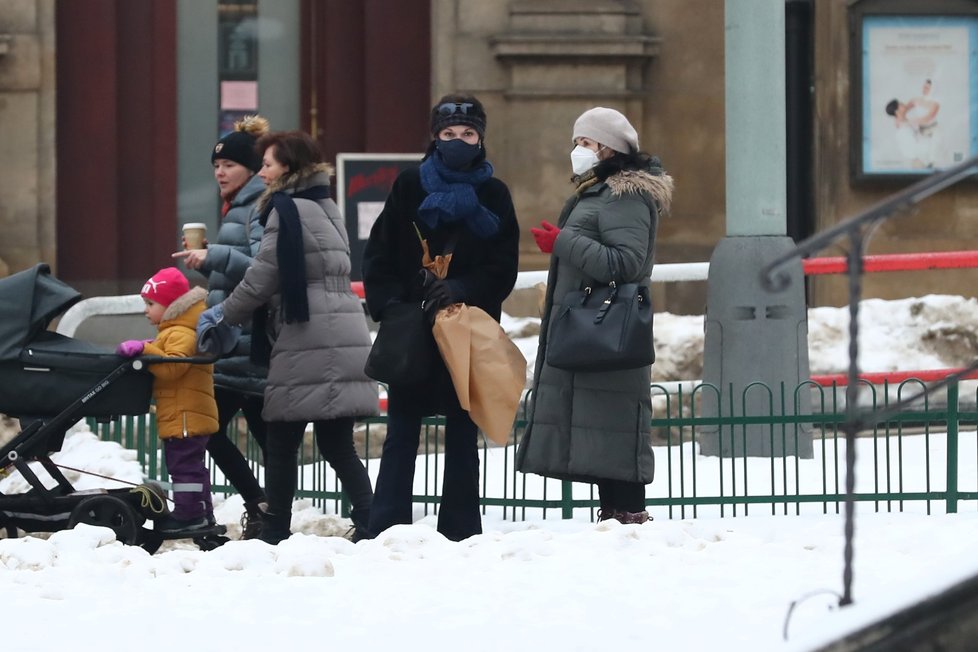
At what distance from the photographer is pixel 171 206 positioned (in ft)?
48.6

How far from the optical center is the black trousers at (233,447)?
845 cm

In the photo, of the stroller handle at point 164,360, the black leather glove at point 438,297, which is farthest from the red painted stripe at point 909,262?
the stroller handle at point 164,360

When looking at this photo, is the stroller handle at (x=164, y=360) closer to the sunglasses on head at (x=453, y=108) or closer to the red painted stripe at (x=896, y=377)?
the sunglasses on head at (x=453, y=108)

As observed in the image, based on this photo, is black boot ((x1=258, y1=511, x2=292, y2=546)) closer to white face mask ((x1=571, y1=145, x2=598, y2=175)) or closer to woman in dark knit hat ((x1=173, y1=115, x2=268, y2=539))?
woman in dark knit hat ((x1=173, y1=115, x2=268, y2=539))

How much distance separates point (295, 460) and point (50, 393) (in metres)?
1.04

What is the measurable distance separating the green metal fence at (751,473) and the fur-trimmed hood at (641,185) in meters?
1.25

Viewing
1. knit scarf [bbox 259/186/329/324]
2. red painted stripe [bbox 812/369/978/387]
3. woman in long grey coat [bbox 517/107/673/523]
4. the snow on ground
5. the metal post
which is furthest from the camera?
red painted stripe [bbox 812/369/978/387]

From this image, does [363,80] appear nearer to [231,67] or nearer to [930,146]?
[231,67]

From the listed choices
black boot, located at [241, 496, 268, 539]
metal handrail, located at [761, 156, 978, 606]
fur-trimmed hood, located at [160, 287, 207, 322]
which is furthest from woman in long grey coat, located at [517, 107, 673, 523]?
metal handrail, located at [761, 156, 978, 606]

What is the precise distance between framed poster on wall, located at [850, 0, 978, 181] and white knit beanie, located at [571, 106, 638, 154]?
7.27 m

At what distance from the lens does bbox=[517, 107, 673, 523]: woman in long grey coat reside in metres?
7.48

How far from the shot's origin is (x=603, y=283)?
753cm

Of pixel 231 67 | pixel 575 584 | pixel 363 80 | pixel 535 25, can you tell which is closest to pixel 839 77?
pixel 535 25

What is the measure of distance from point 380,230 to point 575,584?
1.89 meters
